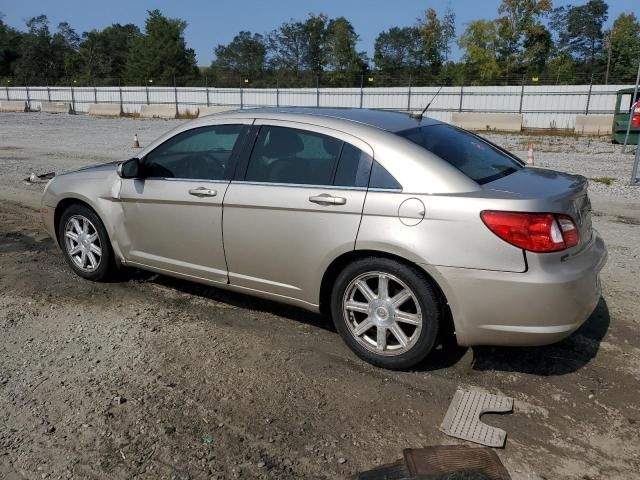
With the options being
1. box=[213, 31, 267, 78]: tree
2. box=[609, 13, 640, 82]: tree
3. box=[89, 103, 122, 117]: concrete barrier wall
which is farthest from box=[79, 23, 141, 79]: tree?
box=[609, 13, 640, 82]: tree

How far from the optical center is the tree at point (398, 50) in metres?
68.8

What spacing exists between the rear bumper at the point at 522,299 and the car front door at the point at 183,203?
1739 mm

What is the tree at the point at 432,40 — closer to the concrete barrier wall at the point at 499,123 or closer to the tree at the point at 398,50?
the tree at the point at 398,50

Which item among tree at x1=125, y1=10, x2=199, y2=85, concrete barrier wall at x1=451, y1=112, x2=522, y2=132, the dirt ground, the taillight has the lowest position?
the dirt ground

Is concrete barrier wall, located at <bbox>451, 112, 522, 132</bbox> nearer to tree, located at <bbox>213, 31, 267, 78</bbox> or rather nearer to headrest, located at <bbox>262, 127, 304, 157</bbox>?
headrest, located at <bbox>262, 127, 304, 157</bbox>

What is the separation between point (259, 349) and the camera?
12.6 feet

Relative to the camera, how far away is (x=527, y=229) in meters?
3.03

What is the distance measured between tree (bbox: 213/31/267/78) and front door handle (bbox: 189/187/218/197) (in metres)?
82.2

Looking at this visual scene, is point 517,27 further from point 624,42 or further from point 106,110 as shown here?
point 106,110

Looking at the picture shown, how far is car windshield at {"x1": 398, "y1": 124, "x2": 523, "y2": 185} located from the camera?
3.51m

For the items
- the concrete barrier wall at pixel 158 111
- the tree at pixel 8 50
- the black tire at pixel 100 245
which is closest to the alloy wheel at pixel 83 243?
the black tire at pixel 100 245

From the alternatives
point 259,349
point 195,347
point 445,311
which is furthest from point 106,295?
point 445,311

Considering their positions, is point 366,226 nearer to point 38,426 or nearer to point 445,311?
point 445,311

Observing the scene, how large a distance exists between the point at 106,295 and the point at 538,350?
353cm
